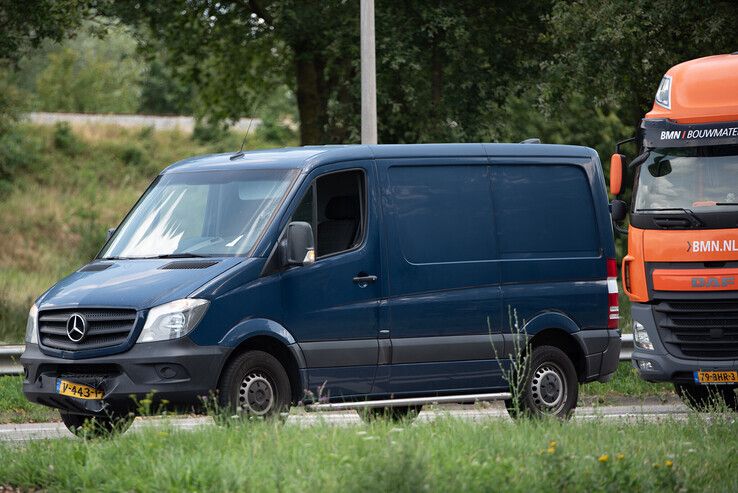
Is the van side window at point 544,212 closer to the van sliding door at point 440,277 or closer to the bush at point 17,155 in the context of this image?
the van sliding door at point 440,277

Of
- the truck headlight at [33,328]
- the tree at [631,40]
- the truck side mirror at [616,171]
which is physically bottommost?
the truck headlight at [33,328]

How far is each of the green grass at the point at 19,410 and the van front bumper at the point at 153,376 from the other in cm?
371

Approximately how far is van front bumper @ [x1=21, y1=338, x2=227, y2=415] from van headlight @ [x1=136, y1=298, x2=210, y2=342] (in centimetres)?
5

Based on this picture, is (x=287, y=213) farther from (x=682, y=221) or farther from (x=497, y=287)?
(x=682, y=221)

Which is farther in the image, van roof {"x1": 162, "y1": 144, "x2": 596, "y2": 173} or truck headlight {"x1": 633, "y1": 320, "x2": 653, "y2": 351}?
truck headlight {"x1": 633, "y1": 320, "x2": 653, "y2": 351}

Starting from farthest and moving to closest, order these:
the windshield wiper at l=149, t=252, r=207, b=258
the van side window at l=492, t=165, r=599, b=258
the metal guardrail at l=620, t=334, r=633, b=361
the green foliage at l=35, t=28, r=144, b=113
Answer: the green foliage at l=35, t=28, r=144, b=113, the metal guardrail at l=620, t=334, r=633, b=361, the van side window at l=492, t=165, r=599, b=258, the windshield wiper at l=149, t=252, r=207, b=258

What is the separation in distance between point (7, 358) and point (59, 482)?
7722mm

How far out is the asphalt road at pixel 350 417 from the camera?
1003 centimetres

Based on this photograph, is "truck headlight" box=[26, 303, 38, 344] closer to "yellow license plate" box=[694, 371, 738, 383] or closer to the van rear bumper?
the van rear bumper

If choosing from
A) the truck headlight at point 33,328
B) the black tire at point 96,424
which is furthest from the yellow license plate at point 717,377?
the truck headlight at point 33,328

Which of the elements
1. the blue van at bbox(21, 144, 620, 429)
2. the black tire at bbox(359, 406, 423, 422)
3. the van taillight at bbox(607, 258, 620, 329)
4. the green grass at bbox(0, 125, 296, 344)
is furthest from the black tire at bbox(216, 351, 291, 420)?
the green grass at bbox(0, 125, 296, 344)

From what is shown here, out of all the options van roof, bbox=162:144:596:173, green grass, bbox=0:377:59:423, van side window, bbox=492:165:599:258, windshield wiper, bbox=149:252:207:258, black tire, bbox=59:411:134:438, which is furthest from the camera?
green grass, bbox=0:377:59:423

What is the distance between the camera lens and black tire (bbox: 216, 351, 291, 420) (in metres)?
10.3

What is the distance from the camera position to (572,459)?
8.01 meters
